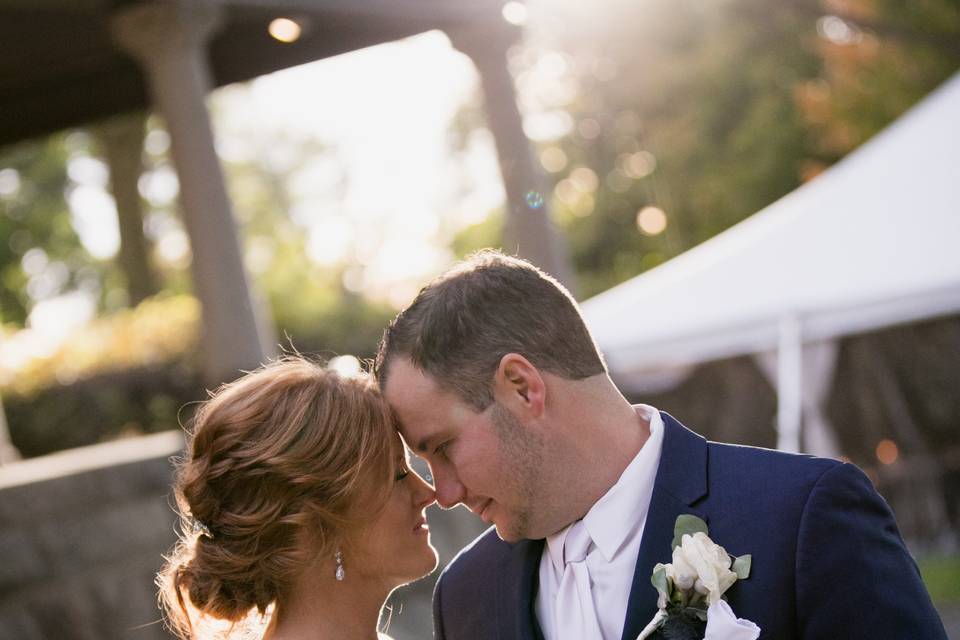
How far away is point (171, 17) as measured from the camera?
6.68 m

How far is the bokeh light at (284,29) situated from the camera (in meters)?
7.51

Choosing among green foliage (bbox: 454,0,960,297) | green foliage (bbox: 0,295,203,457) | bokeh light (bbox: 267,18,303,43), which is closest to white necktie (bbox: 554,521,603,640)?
bokeh light (bbox: 267,18,303,43)

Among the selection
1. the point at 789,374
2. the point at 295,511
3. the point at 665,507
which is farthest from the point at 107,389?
the point at 665,507

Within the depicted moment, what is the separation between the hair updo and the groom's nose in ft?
0.96

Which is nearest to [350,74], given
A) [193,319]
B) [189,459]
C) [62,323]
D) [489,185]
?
[489,185]

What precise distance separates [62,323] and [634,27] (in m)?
16.8

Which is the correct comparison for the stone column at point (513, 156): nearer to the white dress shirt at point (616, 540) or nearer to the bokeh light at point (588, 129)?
the white dress shirt at point (616, 540)

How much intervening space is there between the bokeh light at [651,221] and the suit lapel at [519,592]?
76.8 feet

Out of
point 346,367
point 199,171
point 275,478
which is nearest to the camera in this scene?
point 275,478

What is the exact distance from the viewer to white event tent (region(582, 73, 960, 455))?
8781 mm

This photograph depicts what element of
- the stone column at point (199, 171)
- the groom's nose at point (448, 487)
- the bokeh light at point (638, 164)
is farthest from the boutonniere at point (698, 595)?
the bokeh light at point (638, 164)

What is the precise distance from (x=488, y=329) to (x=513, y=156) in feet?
18.5

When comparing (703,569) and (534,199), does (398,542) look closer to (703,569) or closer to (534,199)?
(703,569)

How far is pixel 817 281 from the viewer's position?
9039 mm
